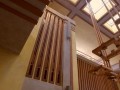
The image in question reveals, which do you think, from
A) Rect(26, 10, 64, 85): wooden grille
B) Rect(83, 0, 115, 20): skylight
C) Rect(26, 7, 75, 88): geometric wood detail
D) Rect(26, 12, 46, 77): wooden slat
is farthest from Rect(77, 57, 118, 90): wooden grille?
Rect(83, 0, 115, 20): skylight

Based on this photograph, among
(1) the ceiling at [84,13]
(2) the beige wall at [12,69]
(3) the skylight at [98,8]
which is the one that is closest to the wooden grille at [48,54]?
(2) the beige wall at [12,69]

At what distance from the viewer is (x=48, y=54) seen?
2906 millimetres

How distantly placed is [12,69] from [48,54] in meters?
0.88

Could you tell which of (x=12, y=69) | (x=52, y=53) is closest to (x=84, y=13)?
(x=52, y=53)

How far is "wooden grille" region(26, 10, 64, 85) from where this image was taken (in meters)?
2.51

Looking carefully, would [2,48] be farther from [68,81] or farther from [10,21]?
[68,81]

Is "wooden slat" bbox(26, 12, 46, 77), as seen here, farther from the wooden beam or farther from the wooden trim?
the wooden beam

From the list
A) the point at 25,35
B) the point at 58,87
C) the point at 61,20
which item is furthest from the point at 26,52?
the point at 61,20

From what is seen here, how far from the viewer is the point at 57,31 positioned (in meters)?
3.54

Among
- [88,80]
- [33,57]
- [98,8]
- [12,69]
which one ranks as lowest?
[12,69]

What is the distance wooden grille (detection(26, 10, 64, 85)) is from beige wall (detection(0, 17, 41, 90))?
0.14m

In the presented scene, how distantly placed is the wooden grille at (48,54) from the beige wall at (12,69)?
0.14 m

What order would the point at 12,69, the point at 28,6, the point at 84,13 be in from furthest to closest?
the point at 84,13, the point at 12,69, the point at 28,6

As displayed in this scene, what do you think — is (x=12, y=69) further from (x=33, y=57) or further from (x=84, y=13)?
(x=84, y=13)
